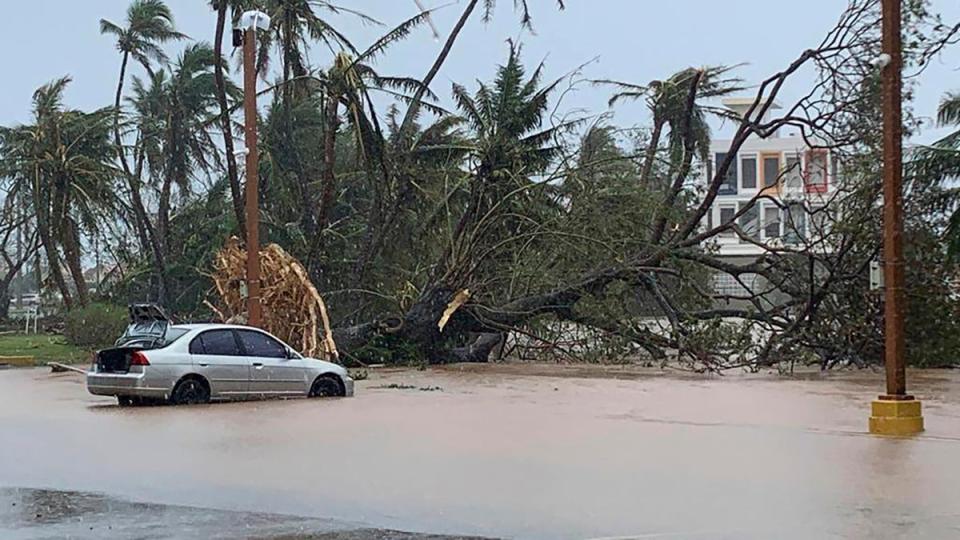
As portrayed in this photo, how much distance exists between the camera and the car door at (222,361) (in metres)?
19.5

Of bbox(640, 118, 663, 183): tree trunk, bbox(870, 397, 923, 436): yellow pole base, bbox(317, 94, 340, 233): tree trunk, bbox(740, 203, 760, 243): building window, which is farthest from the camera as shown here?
bbox(317, 94, 340, 233): tree trunk

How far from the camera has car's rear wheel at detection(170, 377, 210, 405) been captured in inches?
758

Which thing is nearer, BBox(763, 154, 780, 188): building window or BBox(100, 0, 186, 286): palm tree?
BBox(100, 0, 186, 286): palm tree

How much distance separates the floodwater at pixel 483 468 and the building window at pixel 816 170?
8.72m

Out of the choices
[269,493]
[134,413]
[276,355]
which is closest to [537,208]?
[276,355]

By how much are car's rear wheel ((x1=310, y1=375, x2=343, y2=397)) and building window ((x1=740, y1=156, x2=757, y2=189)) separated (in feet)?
189

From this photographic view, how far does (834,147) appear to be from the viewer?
93.7 feet

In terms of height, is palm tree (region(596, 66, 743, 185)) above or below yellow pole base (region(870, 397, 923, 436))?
above

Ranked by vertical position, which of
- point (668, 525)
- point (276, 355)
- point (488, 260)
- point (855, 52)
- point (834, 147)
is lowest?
point (668, 525)

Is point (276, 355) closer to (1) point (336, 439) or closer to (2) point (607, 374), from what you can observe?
(1) point (336, 439)

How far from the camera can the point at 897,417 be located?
15703 mm

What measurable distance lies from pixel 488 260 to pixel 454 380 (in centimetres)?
570

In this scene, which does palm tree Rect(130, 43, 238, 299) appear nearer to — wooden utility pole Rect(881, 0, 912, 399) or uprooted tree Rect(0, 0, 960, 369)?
uprooted tree Rect(0, 0, 960, 369)

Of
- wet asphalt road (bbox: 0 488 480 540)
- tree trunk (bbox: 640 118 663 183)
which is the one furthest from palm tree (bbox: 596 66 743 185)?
wet asphalt road (bbox: 0 488 480 540)
